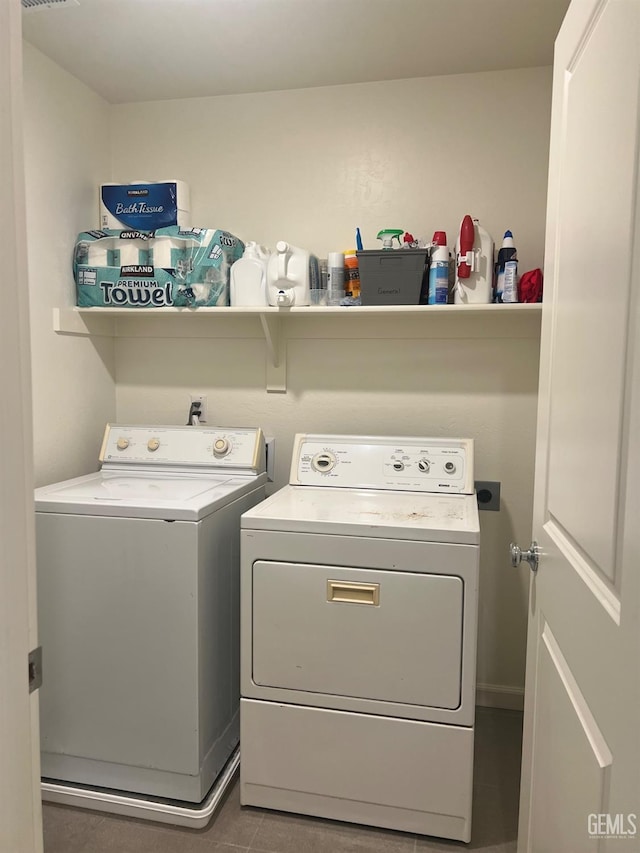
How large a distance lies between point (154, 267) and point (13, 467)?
5.92 ft

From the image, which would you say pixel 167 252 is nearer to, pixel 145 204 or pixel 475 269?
pixel 145 204

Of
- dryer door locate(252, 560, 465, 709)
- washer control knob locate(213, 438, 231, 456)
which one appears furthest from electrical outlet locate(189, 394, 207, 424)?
dryer door locate(252, 560, 465, 709)

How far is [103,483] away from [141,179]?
134cm

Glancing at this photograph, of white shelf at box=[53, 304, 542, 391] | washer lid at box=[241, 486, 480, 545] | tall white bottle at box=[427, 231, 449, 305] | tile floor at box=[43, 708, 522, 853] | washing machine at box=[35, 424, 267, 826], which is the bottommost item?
tile floor at box=[43, 708, 522, 853]

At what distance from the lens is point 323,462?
7.27 ft

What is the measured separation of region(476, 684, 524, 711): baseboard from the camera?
238 centimetres

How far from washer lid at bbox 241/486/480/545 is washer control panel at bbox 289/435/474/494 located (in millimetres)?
51

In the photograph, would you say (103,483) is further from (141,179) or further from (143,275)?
(141,179)

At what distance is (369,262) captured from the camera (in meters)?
2.13

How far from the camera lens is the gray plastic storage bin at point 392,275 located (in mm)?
2113

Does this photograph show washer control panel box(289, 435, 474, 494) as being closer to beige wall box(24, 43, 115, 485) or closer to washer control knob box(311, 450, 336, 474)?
washer control knob box(311, 450, 336, 474)

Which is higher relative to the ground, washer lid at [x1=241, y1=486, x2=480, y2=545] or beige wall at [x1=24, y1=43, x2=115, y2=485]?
beige wall at [x1=24, y1=43, x2=115, y2=485]

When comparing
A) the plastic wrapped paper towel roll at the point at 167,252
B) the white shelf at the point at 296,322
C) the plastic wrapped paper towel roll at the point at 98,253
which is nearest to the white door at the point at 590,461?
the white shelf at the point at 296,322

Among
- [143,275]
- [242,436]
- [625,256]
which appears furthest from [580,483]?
[143,275]
